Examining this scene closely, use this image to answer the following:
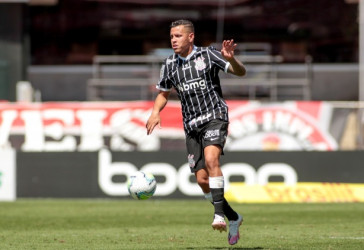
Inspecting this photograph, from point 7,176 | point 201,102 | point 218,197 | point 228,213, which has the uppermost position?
point 201,102

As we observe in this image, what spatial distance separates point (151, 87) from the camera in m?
25.6

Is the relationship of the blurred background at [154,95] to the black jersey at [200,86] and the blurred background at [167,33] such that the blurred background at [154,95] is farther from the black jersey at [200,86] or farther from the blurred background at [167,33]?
the black jersey at [200,86]

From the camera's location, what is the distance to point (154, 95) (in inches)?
990

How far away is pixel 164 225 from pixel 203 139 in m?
3.54

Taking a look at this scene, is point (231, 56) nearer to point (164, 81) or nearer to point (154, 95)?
point (164, 81)

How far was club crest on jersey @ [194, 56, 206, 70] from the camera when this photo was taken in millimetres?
11344

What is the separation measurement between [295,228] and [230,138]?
7.49 metres

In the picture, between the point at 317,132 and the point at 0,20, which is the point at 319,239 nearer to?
the point at 317,132

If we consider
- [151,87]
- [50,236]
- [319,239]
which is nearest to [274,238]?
[319,239]

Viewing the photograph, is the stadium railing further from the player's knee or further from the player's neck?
the player's knee

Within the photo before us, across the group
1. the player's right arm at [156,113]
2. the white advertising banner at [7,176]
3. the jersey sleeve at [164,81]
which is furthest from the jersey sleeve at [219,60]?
the white advertising banner at [7,176]

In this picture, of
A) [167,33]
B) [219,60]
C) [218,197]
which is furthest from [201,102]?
[167,33]

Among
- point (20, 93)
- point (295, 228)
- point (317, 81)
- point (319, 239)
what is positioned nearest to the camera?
point (319, 239)

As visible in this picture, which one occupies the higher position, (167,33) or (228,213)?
(167,33)
